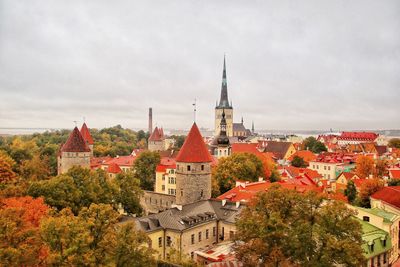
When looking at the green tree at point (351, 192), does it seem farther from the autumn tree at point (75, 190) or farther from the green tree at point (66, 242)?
the green tree at point (66, 242)

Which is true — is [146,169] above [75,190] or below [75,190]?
above

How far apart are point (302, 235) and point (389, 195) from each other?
21.7 metres

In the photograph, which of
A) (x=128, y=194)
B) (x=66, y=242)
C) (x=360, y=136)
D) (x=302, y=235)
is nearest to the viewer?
(x=66, y=242)

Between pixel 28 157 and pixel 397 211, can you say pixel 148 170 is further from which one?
pixel 397 211

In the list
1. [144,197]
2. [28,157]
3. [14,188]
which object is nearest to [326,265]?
[14,188]

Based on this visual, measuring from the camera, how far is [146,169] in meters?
56.5

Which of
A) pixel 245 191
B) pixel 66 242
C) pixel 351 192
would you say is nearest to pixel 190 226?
pixel 245 191

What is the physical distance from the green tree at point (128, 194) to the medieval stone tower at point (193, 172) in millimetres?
4463

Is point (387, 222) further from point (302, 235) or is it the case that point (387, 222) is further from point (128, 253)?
point (128, 253)

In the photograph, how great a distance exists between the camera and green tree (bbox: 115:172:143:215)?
39281 mm

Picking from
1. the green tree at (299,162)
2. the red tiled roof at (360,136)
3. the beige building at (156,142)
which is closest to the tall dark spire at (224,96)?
the red tiled roof at (360,136)

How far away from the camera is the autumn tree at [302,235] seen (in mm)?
19422

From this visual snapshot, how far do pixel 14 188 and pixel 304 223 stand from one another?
79.0 ft

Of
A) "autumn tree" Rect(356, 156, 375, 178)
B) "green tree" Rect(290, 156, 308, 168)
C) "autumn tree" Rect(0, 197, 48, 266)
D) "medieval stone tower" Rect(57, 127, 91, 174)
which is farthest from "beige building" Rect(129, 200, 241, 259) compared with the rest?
"green tree" Rect(290, 156, 308, 168)
